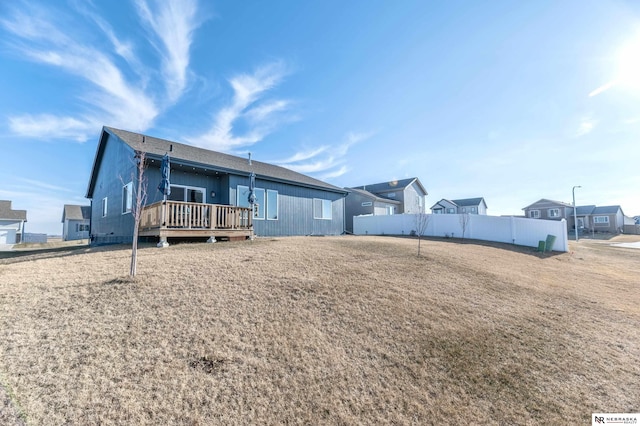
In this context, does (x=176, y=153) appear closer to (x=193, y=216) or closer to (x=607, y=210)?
(x=193, y=216)

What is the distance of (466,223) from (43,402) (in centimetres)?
2026

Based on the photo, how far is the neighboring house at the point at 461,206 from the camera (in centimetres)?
4128

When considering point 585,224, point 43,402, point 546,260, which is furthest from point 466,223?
point 585,224

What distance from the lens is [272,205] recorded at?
14.9 metres

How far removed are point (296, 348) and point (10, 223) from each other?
4212cm

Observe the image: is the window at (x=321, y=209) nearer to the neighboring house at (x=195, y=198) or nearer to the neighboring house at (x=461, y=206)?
the neighboring house at (x=195, y=198)

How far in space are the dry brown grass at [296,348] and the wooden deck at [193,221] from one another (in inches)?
119

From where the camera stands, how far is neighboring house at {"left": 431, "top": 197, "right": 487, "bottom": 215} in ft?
135

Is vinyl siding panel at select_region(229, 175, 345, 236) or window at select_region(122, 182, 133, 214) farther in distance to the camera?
vinyl siding panel at select_region(229, 175, 345, 236)

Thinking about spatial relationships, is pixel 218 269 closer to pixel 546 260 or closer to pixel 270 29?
pixel 270 29

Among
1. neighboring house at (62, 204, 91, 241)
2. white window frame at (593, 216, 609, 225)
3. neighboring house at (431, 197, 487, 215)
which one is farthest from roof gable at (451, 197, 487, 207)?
neighboring house at (62, 204, 91, 241)

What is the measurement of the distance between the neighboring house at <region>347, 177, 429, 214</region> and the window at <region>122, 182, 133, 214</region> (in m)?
22.8

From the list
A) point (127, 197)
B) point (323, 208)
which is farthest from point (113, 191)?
point (323, 208)

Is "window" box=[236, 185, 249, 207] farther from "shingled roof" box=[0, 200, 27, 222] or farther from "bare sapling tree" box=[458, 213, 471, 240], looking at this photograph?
"shingled roof" box=[0, 200, 27, 222]
